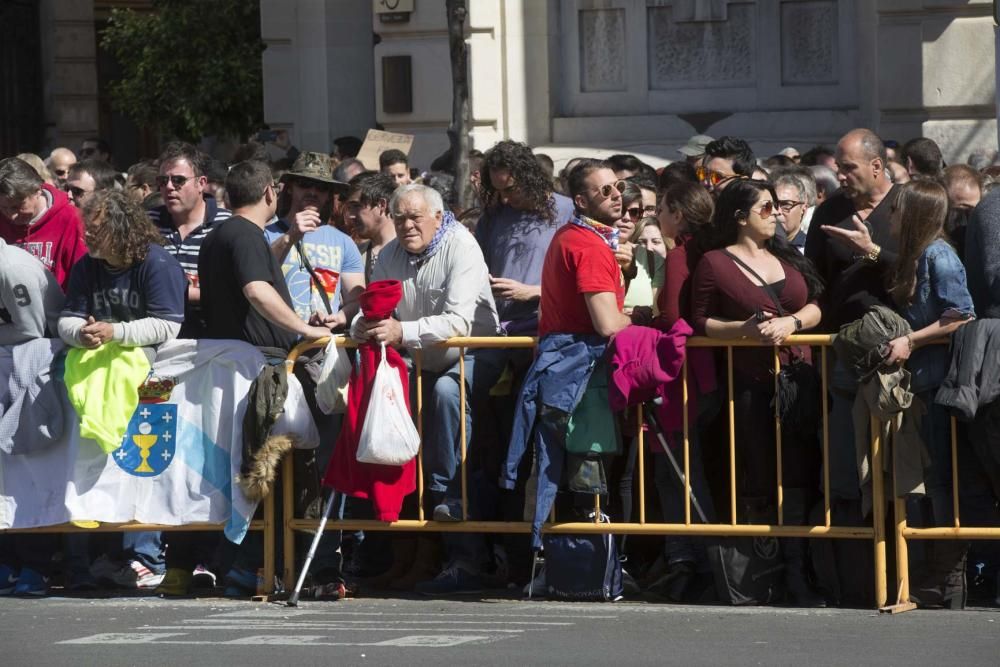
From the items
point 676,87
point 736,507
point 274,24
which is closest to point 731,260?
point 736,507

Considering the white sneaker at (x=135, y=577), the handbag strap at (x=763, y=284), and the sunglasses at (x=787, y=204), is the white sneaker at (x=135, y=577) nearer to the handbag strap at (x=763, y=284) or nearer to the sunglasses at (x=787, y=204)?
the handbag strap at (x=763, y=284)

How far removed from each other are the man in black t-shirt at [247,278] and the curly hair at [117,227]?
12.3 inches

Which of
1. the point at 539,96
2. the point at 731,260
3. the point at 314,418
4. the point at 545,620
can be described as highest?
the point at 539,96

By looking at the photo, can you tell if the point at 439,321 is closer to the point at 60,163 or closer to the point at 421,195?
the point at 421,195

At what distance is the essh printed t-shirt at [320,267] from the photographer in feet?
35.0

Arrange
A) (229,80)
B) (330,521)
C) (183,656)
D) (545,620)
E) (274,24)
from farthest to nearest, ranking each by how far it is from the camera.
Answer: (229,80), (274,24), (330,521), (545,620), (183,656)

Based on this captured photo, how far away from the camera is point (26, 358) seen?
33.5 feet

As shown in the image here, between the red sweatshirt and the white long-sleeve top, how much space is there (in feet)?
5.50

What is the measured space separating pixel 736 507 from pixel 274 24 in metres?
10.5

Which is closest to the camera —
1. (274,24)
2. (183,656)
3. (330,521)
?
(183,656)

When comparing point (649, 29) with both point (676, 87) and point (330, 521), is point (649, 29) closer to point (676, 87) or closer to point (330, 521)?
point (676, 87)

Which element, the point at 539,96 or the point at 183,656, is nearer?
the point at 183,656

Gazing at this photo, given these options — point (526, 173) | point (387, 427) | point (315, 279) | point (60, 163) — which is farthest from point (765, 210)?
point (60, 163)

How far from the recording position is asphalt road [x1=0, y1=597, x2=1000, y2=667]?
26.5 ft
